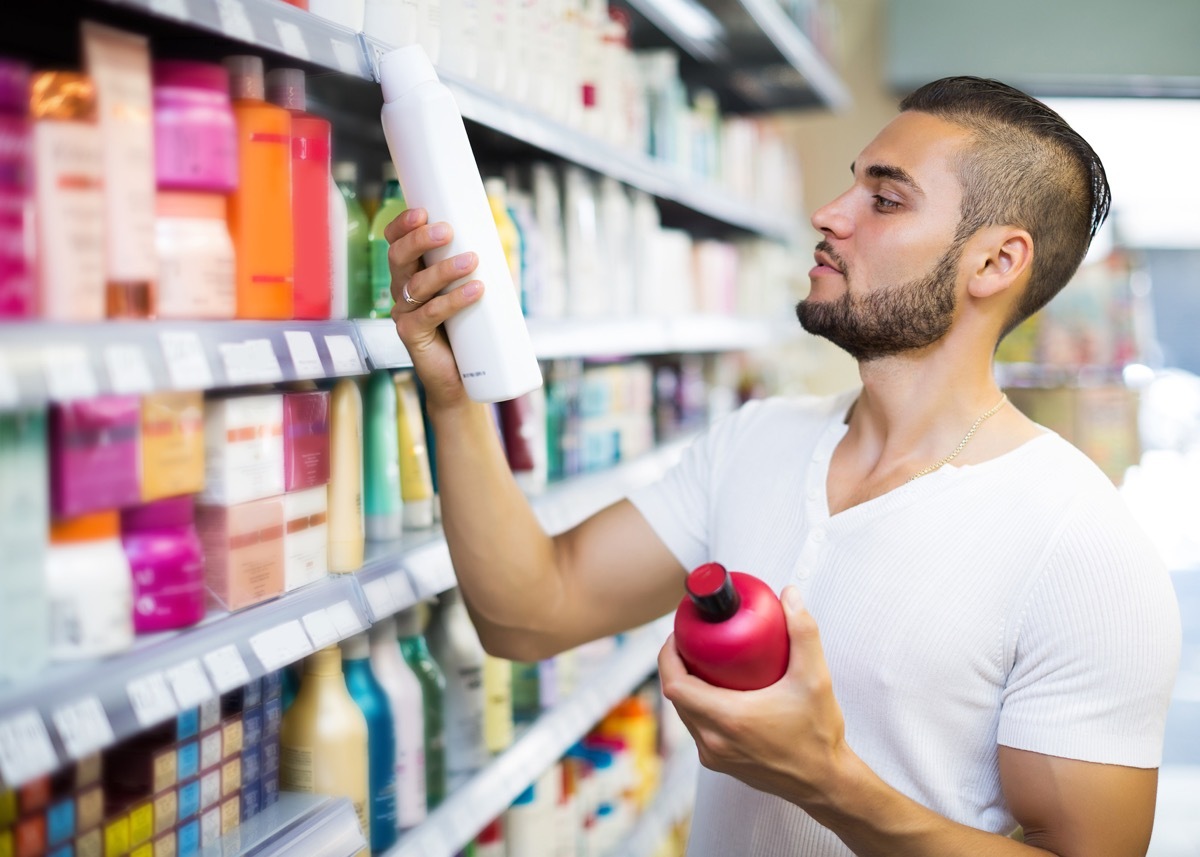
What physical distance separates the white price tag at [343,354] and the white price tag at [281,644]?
0.93 ft

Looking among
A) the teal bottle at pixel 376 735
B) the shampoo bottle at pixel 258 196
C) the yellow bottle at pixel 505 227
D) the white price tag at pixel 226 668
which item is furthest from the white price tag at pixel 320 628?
the yellow bottle at pixel 505 227

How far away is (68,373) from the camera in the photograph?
0.85 m

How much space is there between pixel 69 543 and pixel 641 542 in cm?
87

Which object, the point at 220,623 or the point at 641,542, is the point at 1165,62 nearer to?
the point at 641,542

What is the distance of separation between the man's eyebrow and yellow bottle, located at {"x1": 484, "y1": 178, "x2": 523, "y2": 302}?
0.56 metres

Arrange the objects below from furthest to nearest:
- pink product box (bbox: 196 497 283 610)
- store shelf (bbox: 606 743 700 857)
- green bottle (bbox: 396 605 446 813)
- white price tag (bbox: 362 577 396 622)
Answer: store shelf (bbox: 606 743 700 857) < green bottle (bbox: 396 605 446 813) < white price tag (bbox: 362 577 396 622) < pink product box (bbox: 196 497 283 610)

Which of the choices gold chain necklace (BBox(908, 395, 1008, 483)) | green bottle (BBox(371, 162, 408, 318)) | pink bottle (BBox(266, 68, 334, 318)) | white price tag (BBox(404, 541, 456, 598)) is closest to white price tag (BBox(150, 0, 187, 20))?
pink bottle (BBox(266, 68, 334, 318))

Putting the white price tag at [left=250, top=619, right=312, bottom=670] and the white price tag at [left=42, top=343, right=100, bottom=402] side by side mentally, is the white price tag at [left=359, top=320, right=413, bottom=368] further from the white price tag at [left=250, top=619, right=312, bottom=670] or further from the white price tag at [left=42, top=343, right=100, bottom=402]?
the white price tag at [left=42, top=343, right=100, bottom=402]

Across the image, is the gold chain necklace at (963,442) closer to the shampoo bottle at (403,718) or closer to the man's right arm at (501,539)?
the man's right arm at (501,539)

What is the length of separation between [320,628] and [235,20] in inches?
24.7

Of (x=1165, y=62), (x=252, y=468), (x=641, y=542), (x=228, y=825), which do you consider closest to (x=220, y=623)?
(x=252, y=468)

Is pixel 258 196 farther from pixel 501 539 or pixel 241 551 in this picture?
pixel 501 539

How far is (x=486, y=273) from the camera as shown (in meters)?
1.23

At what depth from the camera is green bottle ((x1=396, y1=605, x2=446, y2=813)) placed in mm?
1601
